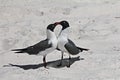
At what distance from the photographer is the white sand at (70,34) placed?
6.50 m

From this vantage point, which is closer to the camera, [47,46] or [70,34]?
[47,46]

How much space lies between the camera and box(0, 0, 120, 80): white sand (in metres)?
6.50

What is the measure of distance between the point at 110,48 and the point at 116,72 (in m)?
1.22

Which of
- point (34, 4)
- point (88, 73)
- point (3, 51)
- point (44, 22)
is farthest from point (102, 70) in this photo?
point (34, 4)

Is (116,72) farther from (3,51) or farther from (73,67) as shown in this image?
(3,51)

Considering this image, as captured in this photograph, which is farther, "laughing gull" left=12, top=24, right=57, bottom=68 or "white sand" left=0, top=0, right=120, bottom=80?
"laughing gull" left=12, top=24, right=57, bottom=68

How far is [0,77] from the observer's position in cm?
649

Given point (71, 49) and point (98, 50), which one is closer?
point (71, 49)

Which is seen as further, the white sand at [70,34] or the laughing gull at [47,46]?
the laughing gull at [47,46]

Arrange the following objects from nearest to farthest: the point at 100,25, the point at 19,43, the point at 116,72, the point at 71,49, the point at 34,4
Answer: the point at 116,72, the point at 71,49, the point at 19,43, the point at 100,25, the point at 34,4

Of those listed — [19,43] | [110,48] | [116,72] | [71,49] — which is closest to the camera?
[116,72]

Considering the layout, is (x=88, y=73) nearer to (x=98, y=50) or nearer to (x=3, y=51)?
(x=98, y=50)

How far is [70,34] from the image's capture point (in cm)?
846

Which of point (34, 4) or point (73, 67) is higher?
point (34, 4)
